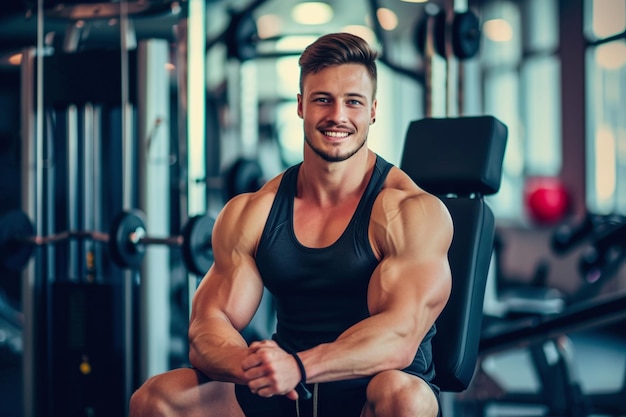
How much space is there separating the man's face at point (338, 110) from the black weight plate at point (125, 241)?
120 cm

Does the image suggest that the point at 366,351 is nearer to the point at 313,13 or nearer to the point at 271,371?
the point at 271,371

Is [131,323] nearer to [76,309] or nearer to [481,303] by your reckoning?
[76,309]

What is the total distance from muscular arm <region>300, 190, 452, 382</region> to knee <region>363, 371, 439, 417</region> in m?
0.03

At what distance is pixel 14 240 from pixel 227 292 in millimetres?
1451

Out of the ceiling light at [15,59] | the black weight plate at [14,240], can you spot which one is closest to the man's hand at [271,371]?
the black weight plate at [14,240]

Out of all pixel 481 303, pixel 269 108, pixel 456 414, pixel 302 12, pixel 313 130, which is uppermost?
pixel 302 12

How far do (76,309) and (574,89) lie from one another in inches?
168

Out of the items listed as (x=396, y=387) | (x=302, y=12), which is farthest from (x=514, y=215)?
(x=396, y=387)

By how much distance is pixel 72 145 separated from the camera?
3135 millimetres

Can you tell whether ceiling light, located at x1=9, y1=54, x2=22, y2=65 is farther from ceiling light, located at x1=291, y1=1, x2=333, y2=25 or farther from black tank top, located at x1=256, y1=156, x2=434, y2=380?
ceiling light, located at x1=291, y1=1, x2=333, y2=25

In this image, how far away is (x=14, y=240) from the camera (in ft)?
9.46

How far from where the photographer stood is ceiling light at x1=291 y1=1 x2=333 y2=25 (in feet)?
20.5

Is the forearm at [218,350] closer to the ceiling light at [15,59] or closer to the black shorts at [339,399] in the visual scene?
the black shorts at [339,399]

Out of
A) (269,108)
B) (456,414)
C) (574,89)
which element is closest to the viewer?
(456,414)
